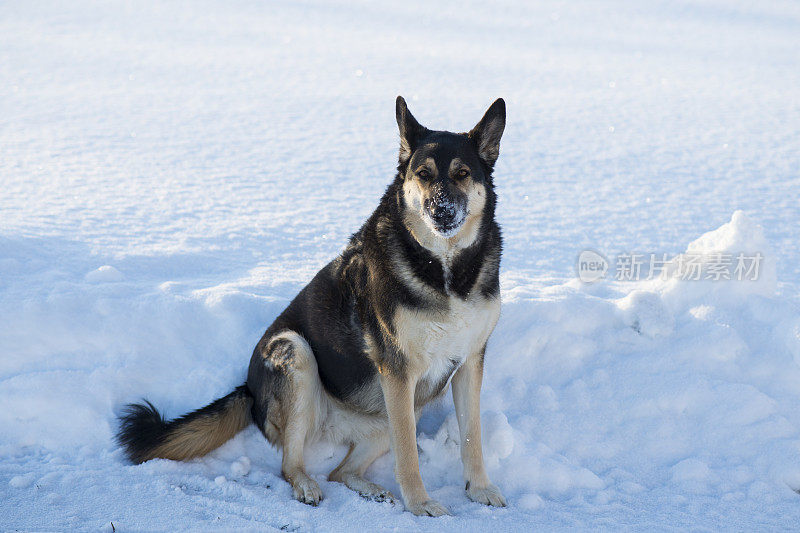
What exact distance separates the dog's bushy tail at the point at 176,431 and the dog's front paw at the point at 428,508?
1107 millimetres

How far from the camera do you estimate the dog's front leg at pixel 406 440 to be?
3.19 m

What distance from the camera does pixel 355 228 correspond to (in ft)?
23.7

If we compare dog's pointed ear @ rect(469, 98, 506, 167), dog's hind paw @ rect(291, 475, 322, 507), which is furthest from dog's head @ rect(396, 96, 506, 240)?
dog's hind paw @ rect(291, 475, 322, 507)

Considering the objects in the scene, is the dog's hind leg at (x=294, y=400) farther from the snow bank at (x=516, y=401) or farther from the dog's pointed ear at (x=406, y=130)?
the dog's pointed ear at (x=406, y=130)

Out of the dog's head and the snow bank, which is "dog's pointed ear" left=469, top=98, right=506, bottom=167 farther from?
the snow bank

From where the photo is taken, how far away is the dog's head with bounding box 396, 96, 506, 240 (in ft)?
9.97

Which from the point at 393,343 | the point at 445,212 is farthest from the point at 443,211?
the point at 393,343

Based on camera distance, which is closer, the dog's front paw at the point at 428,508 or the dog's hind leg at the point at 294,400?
the dog's front paw at the point at 428,508

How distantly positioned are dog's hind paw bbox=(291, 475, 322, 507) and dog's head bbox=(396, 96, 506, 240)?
1.45m

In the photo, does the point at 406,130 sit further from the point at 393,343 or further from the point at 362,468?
the point at 362,468

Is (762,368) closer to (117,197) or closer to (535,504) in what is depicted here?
(535,504)

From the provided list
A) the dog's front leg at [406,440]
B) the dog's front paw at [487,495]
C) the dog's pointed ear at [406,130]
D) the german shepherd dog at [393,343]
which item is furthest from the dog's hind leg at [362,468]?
the dog's pointed ear at [406,130]

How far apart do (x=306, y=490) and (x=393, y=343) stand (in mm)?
904

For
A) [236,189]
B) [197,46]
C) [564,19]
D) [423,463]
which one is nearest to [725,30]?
[564,19]
